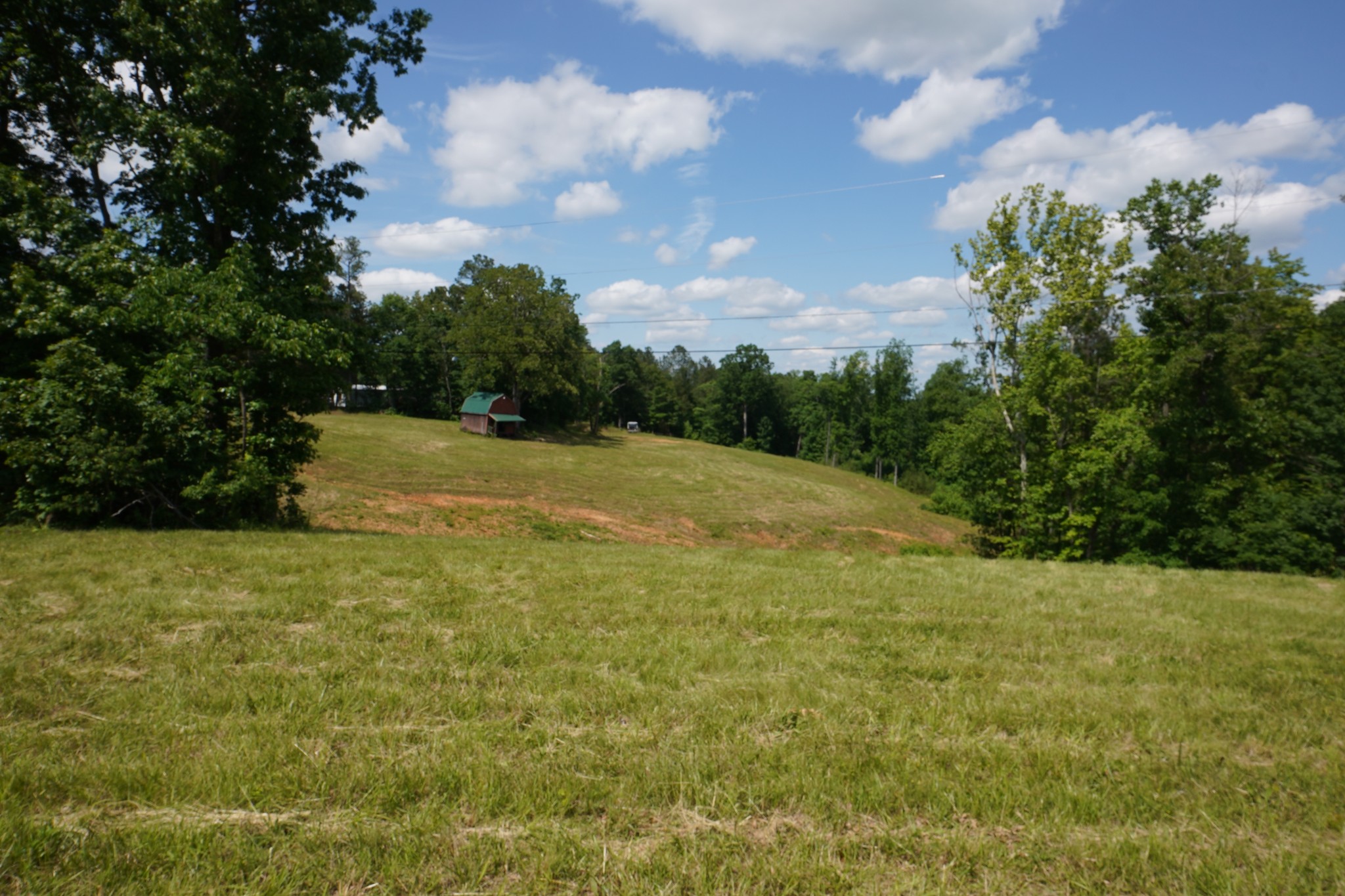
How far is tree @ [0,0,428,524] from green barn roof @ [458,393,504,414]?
4847 centimetres

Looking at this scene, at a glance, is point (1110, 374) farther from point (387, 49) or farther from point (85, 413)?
point (85, 413)

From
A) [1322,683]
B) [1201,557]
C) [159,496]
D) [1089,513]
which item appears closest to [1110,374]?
[1089,513]

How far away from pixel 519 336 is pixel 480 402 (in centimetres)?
728

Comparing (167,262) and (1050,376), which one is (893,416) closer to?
(1050,376)

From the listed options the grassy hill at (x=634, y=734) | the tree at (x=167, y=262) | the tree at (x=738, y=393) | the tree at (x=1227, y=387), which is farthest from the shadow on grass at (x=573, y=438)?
the grassy hill at (x=634, y=734)

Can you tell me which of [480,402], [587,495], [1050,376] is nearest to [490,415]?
[480,402]

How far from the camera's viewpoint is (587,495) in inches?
1576

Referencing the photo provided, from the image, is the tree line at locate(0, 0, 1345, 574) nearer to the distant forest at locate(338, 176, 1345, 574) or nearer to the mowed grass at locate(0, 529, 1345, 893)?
the distant forest at locate(338, 176, 1345, 574)

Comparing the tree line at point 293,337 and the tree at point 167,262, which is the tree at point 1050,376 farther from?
the tree at point 167,262

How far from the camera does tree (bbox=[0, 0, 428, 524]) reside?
1205cm

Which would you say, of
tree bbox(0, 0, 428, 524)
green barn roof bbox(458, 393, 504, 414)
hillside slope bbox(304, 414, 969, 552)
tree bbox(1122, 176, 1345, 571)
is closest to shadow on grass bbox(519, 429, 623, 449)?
hillside slope bbox(304, 414, 969, 552)

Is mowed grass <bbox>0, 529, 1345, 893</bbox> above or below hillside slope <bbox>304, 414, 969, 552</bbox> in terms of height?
above

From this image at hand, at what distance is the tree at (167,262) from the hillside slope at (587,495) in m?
6.07

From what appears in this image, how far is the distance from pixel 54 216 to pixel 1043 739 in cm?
1669
